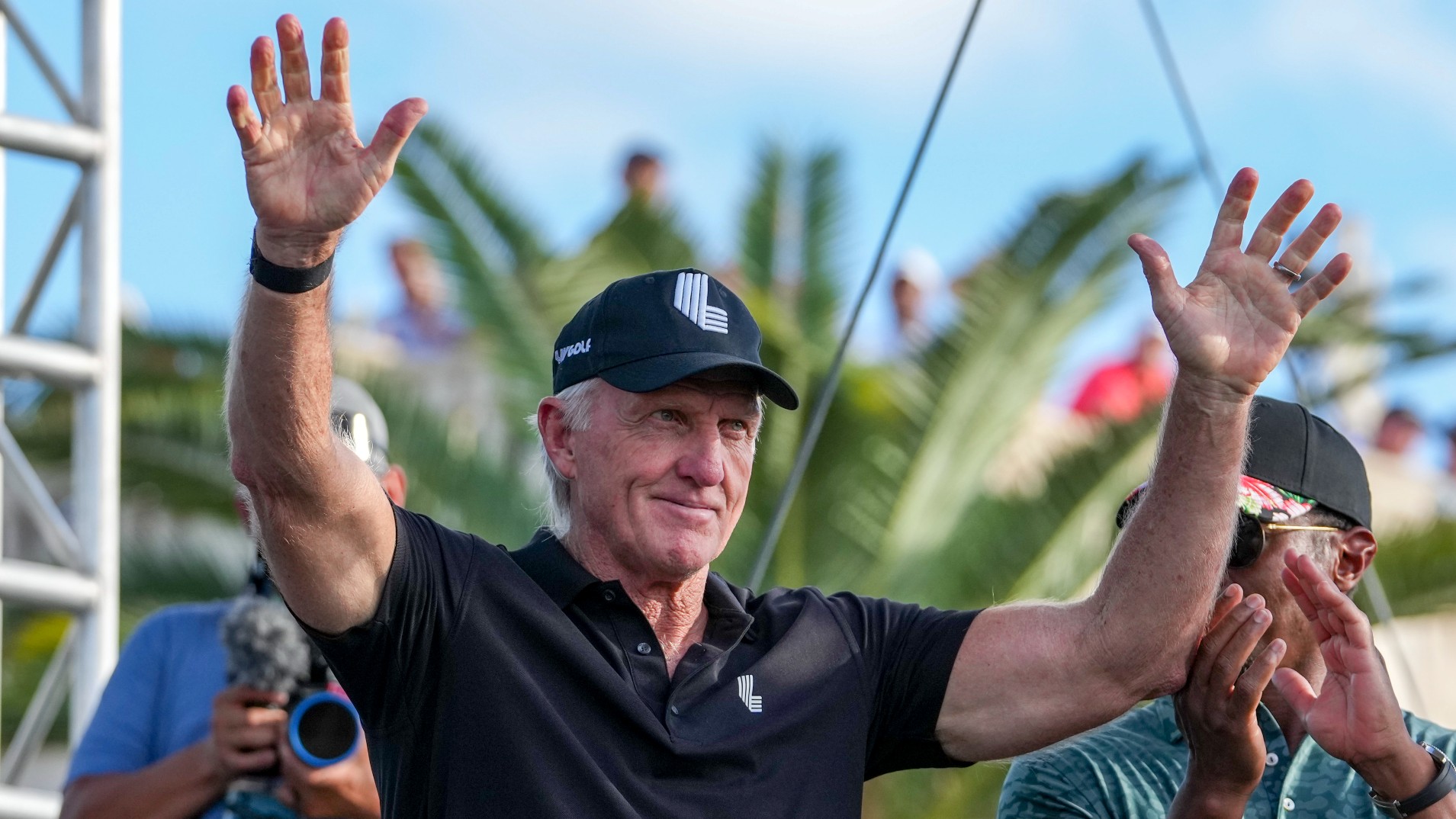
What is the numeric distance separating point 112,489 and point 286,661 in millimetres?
1551

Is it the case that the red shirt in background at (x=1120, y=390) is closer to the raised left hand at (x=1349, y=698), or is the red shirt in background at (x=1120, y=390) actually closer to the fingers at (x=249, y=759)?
the raised left hand at (x=1349, y=698)

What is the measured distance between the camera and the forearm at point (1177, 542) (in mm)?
2492

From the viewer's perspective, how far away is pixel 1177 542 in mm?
2523

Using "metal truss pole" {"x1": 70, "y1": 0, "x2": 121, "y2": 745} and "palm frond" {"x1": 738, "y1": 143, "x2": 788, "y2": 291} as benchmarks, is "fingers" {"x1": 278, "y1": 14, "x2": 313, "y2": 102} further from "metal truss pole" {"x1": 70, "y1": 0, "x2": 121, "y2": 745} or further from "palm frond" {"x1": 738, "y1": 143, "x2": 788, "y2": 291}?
"palm frond" {"x1": 738, "y1": 143, "x2": 788, "y2": 291}

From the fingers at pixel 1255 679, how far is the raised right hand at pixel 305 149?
147 centimetres

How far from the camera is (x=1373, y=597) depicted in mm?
4871

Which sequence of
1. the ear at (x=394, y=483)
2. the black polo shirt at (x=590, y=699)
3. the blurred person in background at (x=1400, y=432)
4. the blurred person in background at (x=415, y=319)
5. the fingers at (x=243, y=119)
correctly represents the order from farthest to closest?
the blurred person in background at (x=1400, y=432) < the blurred person in background at (x=415, y=319) < the ear at (x=394, y=483) < the black polo shirt at (x=590, y=699) < the fingers at (x=243, y=119)

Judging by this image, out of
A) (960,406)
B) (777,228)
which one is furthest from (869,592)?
(777,228)

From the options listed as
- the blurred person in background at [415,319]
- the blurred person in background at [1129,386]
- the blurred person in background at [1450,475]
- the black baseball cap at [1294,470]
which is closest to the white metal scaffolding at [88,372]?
the black baseball cap at [1294,470]

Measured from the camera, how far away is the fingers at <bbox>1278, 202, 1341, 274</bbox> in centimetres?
246

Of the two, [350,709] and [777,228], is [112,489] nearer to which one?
[350,709]

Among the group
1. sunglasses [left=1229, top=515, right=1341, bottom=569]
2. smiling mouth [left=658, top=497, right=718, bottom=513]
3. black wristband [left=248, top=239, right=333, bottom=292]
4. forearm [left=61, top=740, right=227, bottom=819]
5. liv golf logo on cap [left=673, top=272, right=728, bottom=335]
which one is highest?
black wristband [left=248, top=239, right=333, bottom=292]

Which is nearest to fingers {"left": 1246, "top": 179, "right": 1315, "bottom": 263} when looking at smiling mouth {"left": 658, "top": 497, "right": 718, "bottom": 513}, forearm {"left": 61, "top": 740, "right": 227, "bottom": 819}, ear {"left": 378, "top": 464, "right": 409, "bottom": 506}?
smiling mouth {"left": 658, "top": 497, "right": 718, "bottom": 513}

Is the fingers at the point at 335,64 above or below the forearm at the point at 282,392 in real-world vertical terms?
above
